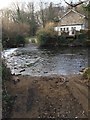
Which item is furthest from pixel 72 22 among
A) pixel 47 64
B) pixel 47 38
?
pixel 47 64

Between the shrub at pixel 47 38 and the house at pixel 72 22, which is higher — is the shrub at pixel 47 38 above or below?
below

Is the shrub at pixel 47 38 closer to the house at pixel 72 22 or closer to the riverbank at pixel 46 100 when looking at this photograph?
the house at pixel 72 22

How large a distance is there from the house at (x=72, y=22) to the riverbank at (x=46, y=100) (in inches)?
1524

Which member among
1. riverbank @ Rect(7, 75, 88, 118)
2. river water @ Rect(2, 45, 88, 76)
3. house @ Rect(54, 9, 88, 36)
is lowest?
river water @ Rect(2, 45, 88, 76)

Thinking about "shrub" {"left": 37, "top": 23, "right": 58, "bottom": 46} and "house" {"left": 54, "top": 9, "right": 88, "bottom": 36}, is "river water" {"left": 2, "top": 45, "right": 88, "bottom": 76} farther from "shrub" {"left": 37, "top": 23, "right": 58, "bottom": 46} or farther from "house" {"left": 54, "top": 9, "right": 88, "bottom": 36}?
"house" {"left": 54, "top": 9, "right": 88, "bottom": 36}

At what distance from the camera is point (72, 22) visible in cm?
5194

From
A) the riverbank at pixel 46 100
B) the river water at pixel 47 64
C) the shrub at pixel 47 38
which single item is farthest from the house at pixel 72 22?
the riverbank at pixel 46 100

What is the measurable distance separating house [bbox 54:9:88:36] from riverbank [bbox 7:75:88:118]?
1524 inches

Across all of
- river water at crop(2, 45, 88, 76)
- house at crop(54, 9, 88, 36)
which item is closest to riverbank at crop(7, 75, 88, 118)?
river water at crop(2, 45, 88, 76)

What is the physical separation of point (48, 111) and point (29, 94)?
66.0 inches

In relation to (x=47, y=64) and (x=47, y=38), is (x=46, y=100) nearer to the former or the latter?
(x=47, y=64)

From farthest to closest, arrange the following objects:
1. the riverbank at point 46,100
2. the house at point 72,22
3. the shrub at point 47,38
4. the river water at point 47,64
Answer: the house at point 72,22 < the shrub at point 47,38 < the river water at point 47,64 < the riverbank at point 46,100

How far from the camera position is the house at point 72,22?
5016cm

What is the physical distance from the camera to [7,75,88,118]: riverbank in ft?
28.5
